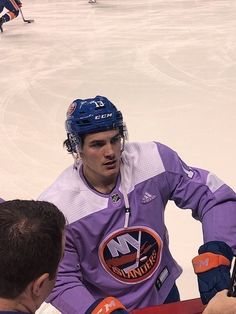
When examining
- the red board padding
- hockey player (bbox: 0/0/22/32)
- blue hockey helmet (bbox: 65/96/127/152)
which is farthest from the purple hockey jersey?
hockey player (bbox: 0/0/22/32)

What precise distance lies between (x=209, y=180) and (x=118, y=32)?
187 inches

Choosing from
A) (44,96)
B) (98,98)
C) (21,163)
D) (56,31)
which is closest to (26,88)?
(44,96)

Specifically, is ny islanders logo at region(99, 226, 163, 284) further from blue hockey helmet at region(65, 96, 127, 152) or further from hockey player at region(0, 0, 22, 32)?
hockey player at region(0, 0, 22, 32)

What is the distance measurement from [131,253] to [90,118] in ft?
1.14

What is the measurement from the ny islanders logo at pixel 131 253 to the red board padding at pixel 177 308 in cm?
26

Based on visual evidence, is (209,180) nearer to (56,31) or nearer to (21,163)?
(21,163)

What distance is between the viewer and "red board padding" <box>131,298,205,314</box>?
1.05 metres

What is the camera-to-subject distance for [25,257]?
78 cm

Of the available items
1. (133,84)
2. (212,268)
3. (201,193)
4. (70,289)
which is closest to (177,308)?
(212,268)

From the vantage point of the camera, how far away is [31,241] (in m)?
0.79

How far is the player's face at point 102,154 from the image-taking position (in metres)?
1.31

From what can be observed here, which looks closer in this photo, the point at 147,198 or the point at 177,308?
the point at 177,308

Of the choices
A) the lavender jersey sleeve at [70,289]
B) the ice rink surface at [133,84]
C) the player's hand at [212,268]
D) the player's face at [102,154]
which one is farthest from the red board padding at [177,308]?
the ice rink surface at [133,84]

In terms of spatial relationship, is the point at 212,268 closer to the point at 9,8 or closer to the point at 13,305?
the point at 13,305
